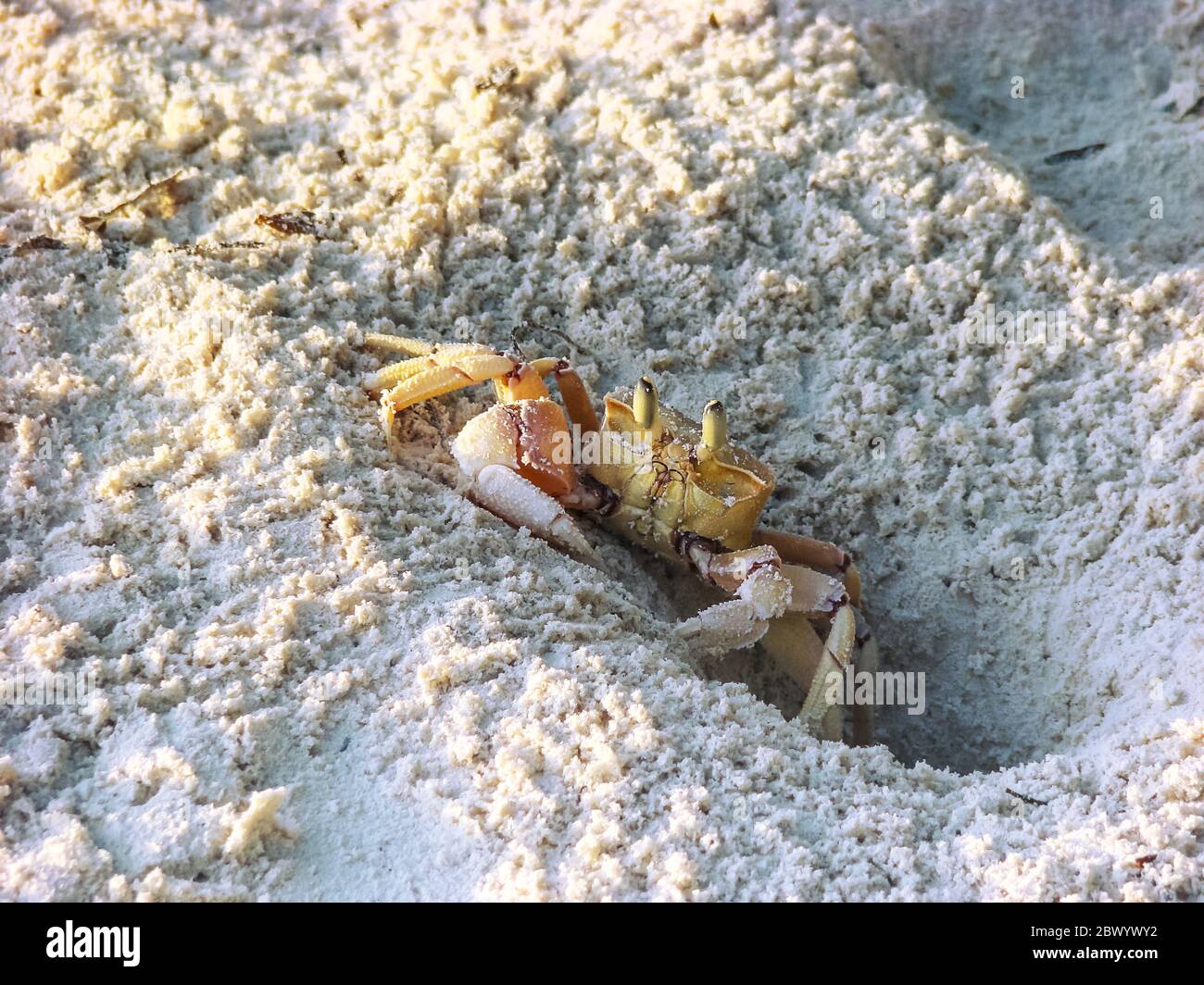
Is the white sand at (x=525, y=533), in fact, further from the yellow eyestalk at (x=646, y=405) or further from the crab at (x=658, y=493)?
the yellow eyestalk at (x=646, y=405)

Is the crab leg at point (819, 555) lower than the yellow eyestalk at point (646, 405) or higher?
lower

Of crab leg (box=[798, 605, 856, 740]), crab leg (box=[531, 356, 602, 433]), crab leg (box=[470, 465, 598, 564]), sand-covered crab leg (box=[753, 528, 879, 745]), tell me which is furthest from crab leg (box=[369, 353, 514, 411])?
crab leg (box=[798, 605, 856, 740])

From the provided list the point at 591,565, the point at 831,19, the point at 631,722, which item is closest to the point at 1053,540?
the point at 591,565

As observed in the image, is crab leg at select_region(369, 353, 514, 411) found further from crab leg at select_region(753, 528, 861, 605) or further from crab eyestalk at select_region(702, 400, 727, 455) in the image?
crab leg at select_region(753, 528, 861, 605)

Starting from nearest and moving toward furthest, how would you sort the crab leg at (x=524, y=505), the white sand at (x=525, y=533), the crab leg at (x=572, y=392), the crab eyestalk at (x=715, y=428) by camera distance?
1. the white sand at (x=525, y=533)
2. the crab leg at (x=524, y=505)
3. the crab eyestalk at (x=715, y=428)
4. the crab leg at (x=572, y=392)

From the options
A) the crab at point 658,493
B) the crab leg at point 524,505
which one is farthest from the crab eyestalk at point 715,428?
the crab leg at point 524,505

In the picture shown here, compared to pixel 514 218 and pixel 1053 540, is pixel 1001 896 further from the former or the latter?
pixel 514 218
